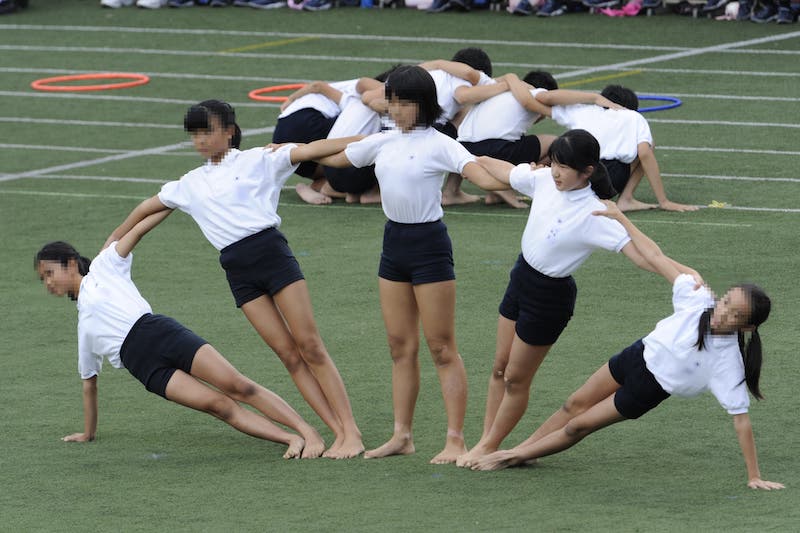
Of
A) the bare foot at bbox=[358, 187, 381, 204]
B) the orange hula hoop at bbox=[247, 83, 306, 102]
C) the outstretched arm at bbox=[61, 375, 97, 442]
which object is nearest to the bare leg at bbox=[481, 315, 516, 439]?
the outstretched arm at bbox=[61, 375, 97, 442]

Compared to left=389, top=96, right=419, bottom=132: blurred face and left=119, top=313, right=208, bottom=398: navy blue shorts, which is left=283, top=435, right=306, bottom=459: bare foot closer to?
left=119, top=313, right=208, bottom=398: navy blue shorts

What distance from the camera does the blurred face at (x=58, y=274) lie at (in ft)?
23.7

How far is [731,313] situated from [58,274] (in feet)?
11.1

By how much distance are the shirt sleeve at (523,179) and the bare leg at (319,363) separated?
1.25 metres

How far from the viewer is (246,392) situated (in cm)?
712

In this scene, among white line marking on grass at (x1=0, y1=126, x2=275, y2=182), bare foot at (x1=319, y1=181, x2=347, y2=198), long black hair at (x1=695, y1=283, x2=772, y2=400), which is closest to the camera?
long black hair at (x1=695, y1=283, x2=772, y2=400)

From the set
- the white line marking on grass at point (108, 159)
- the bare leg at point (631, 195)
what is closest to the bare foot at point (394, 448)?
the bare leg at point (631, 195)

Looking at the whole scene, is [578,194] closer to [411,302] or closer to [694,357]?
[694,357]

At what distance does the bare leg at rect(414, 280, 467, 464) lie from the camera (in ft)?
21.9

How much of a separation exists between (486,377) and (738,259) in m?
3.01

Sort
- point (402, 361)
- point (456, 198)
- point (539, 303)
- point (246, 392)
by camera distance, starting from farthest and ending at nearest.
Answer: point (456, 198)
point (246, 392)
point (402, 361)
point (539, 303)

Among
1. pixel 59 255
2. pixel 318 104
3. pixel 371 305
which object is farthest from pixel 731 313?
pixel 318 104

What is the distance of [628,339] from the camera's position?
8.68 meters

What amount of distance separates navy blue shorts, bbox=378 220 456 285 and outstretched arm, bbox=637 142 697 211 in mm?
5470
